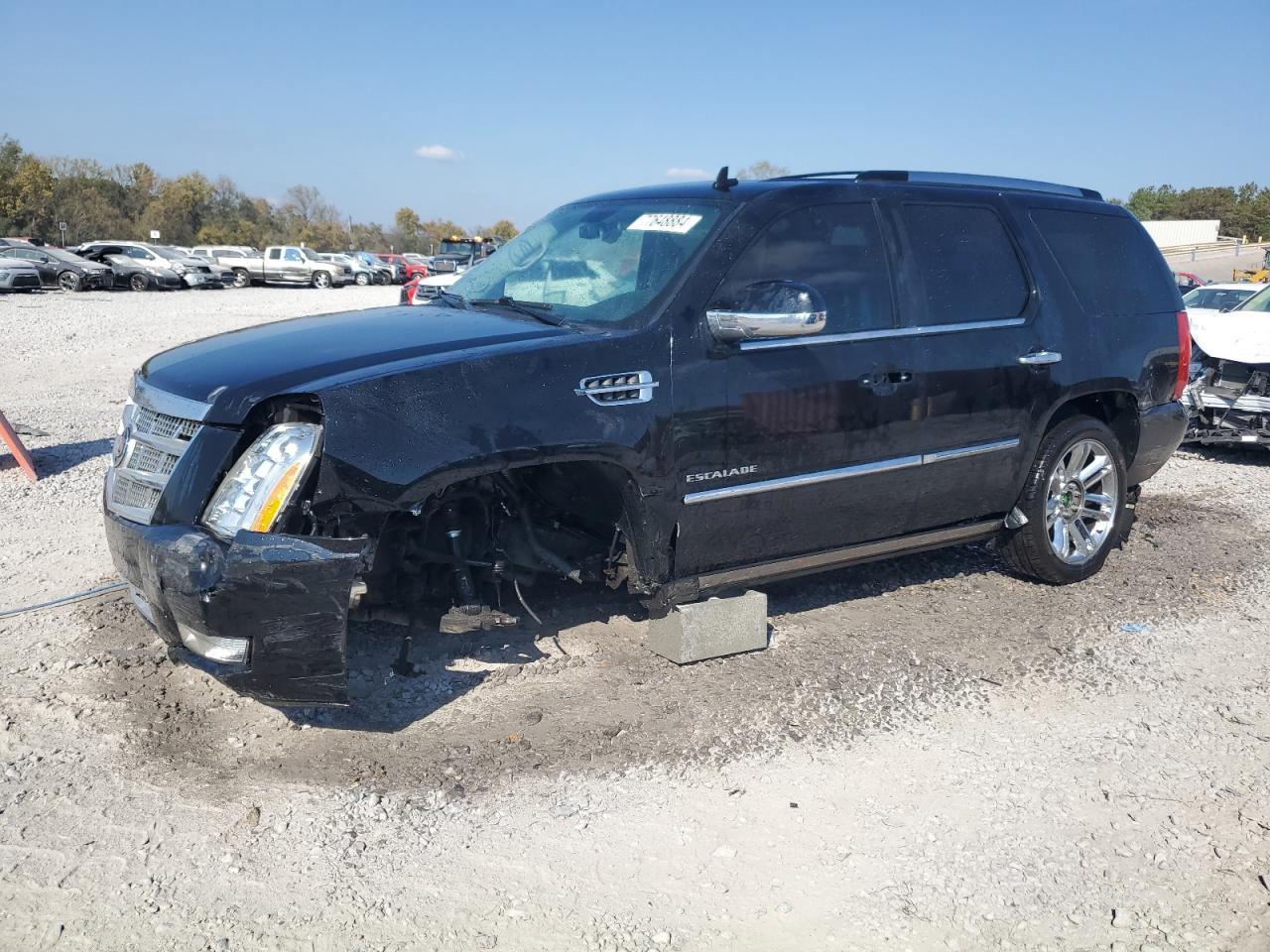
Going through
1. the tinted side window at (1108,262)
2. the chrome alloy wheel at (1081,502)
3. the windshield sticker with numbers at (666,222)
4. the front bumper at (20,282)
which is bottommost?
the front bumper at (20,282)

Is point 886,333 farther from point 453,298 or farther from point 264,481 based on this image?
point 264,481

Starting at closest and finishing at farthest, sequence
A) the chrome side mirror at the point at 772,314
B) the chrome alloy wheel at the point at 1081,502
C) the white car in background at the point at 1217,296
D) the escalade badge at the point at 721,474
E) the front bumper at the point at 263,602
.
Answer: the front bumper at the point at 263,602
the chrome side mirror at the point at 772,314
the escalade badge at the point at 721,474
the chrome alloy wheel at the point at 1081,502
the white car in background at the point at 1217,296

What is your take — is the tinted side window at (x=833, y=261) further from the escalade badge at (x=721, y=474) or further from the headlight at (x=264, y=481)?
the headlight at (x=264, y=481)

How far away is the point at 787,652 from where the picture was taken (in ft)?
15.9

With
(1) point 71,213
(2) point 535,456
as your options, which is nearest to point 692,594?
(2) point 535,456

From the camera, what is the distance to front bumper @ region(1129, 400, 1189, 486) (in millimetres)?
6031

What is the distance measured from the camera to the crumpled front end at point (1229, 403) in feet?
31.3

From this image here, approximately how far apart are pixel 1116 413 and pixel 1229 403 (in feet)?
14.9

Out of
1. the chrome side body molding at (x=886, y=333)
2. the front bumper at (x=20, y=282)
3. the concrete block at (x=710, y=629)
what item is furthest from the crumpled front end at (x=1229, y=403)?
the front bumper at (x=20, y=282)

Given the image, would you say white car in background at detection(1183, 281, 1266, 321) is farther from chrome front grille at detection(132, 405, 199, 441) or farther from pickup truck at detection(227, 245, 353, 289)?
pickup truck at detection(227, 245, 353, 289)

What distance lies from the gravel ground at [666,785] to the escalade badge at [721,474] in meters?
0.88

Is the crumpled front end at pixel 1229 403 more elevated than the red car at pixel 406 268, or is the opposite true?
the crumpled front end at pixel 1229 403

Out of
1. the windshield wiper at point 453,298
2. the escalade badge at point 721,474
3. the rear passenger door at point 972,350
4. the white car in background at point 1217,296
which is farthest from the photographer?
the white car in background at point 1217,296

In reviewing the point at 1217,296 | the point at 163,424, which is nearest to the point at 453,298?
the point at 163,424
